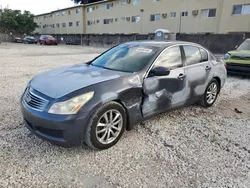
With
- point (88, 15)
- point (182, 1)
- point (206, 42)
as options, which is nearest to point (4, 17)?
point (88, 15)

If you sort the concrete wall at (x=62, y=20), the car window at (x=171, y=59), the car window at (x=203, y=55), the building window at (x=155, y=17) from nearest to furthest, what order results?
the car window at (x=171, y=59), the car window at (x=203, y=55), the building window at (x=155, y=17), the concrete wall at (x=62, y=20)

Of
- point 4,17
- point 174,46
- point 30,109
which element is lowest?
point 30,109

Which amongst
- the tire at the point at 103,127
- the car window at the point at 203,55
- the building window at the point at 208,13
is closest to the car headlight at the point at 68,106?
the tire at the point at 103,127

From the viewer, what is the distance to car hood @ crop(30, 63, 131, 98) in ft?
8.41

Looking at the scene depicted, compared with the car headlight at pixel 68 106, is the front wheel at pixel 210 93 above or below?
below

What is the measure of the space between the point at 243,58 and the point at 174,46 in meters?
4.91

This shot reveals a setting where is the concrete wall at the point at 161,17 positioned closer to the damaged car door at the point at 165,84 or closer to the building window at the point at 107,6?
the building window at the point at 107,6

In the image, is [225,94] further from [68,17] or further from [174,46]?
[68,17]

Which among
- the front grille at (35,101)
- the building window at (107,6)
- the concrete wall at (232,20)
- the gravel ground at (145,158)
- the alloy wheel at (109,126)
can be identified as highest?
the building window at (107,6)

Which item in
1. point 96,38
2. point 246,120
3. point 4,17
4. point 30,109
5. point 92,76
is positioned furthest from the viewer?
point 4,17

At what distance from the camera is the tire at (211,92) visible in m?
4.35

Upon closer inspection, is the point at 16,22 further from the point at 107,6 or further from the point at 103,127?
the point at 103,127

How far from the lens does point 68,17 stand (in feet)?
136

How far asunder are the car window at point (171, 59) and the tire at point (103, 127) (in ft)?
3.59
